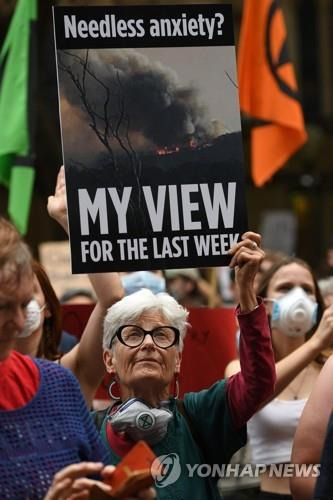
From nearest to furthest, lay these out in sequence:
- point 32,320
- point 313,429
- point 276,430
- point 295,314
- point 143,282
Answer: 1. point 313,429
2. point 32,320
3. point 276,430
4. point 295,314
5. point 143,282

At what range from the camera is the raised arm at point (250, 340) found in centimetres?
416

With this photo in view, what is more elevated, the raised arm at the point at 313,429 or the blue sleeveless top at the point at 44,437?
the blue sleeveless top at the point at 44,437

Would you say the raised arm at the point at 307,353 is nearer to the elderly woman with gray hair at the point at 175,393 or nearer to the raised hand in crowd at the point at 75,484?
the elderly woman with gray hair at the point at 175,393

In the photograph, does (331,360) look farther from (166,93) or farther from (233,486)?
(233,486)

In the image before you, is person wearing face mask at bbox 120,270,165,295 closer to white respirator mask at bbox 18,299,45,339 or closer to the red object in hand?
white respirator mask at bbox 18,299,45,339

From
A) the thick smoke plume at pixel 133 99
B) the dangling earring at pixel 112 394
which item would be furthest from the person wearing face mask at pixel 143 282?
the thick smoke plume at pixel 133 99

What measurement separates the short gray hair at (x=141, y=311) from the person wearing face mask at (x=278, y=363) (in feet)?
3.39

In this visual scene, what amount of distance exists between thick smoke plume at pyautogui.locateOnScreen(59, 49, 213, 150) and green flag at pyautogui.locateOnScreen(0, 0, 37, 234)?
3.05m

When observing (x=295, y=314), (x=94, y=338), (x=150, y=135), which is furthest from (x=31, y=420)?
(x=295, y=314)

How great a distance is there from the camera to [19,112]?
798cm

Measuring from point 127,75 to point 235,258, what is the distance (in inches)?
28.7

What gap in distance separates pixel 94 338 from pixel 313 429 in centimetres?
108

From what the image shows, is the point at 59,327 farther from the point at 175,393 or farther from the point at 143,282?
the point at 143,282

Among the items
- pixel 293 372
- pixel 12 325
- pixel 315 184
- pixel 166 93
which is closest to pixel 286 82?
pixel 293 372
